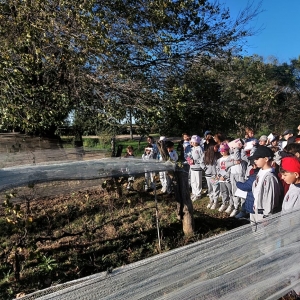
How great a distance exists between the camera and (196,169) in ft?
27.3

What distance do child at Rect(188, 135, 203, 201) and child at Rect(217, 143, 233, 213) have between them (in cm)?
97

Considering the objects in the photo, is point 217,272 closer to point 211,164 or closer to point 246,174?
point 246,174

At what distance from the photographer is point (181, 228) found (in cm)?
584

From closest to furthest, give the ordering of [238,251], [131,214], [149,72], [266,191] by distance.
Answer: [238,251]
[266,191]
[131,214]
[149,72]

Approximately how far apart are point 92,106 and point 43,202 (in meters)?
2.94

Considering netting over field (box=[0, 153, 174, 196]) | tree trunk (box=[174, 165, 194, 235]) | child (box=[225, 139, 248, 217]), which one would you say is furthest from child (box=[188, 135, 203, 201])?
netting over field (box=[0, 153, 174, 196])

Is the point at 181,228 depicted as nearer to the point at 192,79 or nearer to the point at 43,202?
the point at 43,202

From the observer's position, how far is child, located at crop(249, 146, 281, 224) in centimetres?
373

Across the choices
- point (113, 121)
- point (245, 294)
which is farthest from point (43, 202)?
point (245, 294)

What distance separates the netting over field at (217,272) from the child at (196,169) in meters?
5.31

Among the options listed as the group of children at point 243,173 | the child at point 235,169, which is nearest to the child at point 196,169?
the group of children at point 243,173

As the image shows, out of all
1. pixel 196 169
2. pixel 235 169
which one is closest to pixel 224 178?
pixel 235 169

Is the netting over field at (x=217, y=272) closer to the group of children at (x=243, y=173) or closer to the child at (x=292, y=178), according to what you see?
the child at (x=292, y=178)

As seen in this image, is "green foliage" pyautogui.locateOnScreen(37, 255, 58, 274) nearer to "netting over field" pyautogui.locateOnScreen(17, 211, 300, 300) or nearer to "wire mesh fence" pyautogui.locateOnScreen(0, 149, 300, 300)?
"wire mesh fence" pyautogui.locateOnScreen(0, 149, 300, 300)
